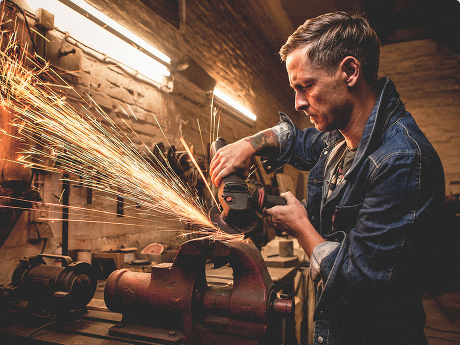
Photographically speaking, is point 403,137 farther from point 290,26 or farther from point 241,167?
point 290,26

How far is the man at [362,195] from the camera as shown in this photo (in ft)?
3.46

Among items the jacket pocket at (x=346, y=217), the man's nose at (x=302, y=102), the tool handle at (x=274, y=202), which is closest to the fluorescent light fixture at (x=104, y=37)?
the man's nose at (x=302, y=102)

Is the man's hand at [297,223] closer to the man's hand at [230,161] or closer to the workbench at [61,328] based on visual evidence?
the man's hand at [230,161]

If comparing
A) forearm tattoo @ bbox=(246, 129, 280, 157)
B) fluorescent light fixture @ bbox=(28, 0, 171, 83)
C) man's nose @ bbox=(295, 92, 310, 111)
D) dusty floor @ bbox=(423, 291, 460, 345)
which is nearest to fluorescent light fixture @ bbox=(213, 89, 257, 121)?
fluorescent light fixture @ bbox=(28, 0, 171, 83)

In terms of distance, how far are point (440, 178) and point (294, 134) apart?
1.01m

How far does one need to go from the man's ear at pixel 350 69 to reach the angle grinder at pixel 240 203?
0.67 metres

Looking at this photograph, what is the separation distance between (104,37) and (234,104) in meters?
3.21

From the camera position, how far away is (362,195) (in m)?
1.31

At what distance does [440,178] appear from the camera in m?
1.15

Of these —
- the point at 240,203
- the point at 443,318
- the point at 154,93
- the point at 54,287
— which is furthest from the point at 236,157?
the point at 443,318

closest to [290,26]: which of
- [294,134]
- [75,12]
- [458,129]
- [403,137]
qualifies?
[458,129]

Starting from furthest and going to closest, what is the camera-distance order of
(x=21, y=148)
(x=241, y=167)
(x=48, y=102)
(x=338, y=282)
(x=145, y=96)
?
(x=145, y=96) < (x=48, y=102) < (x=21, y=148) < (x=241, y=167) < (x=338, y=282)

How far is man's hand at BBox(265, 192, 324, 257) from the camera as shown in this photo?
1.37m

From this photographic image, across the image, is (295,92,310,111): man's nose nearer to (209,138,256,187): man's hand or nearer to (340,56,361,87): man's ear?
(340,56,361,87): man's ear
